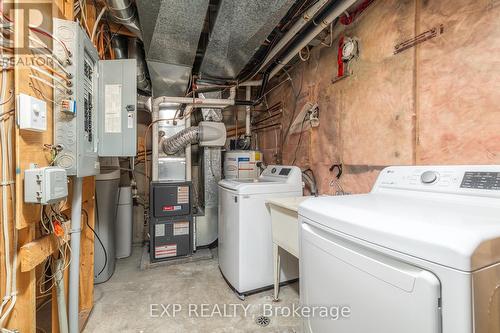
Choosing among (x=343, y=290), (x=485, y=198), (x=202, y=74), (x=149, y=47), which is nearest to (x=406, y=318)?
(x=343, y=290)

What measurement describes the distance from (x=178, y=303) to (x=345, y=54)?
94.4 inches

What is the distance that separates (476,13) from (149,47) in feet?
6.92

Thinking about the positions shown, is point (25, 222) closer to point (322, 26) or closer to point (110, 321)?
point (110, 321)

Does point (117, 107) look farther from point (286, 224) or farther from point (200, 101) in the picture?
point (286, 224)

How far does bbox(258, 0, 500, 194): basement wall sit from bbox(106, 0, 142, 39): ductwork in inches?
64.4

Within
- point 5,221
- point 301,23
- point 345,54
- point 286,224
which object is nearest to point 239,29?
point 301,23

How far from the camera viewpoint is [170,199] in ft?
8.41

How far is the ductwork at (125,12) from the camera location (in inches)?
62.6

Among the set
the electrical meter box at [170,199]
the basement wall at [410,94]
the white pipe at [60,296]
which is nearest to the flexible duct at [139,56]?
the electrical meter box at [170,199]

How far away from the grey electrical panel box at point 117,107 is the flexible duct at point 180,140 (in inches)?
40.2

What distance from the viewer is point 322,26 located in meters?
1.72

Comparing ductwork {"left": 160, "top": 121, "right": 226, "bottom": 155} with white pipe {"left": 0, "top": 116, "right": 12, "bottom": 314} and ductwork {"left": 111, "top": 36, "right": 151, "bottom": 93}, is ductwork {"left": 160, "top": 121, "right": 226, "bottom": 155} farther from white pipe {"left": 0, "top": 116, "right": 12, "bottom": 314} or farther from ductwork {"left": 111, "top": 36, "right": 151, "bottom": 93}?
white pipe {"left": 0, "top": 116, "right": 12, "bottom": 314}

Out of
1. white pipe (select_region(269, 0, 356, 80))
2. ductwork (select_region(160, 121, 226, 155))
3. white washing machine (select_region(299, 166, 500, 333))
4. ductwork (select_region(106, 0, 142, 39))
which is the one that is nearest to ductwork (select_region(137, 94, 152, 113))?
ductwork (select_region(160, 121, 226, 155))

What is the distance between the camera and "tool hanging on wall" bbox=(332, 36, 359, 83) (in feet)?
5.62
